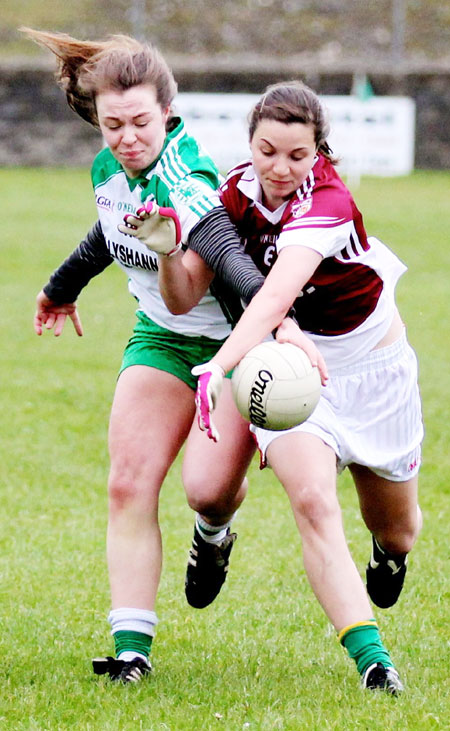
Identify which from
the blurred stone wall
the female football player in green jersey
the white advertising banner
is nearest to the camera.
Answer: the female football player in green jersey

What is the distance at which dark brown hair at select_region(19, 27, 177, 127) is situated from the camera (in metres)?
4.26

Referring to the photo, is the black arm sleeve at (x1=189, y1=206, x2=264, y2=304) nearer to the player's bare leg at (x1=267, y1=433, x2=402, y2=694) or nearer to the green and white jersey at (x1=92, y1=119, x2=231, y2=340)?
the green and white jersey at (x1=92, y1=119, x2=231, y2=340)

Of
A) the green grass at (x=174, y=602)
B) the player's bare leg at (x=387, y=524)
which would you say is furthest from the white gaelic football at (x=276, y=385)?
the green grass at (x=174, y=602)

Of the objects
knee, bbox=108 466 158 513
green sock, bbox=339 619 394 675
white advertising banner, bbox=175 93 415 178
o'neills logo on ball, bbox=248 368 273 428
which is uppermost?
o'neills logo on ball, bbox=248 368 273 428

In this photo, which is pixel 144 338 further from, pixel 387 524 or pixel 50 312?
pixel 387 524

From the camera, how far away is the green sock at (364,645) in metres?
3.97

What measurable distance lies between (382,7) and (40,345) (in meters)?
17.2

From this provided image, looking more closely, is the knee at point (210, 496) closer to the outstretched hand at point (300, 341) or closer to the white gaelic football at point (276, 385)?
the white gaelic football at point (276, 385)

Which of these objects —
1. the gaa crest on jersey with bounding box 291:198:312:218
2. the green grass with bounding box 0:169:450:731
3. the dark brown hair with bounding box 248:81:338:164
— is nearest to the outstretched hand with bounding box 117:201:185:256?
the gaa crest on jersey with bounding box 291:198:312:218

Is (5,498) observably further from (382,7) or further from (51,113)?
(382,7)

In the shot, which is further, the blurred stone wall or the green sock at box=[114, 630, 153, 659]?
the blurred stone wall

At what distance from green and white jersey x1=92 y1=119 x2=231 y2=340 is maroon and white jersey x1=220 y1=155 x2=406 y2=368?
13cm

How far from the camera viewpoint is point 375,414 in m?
4.46

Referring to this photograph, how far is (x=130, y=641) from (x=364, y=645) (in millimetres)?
891
